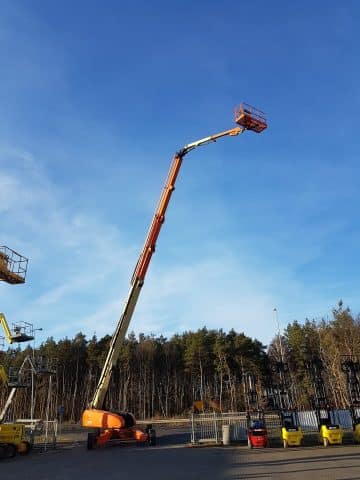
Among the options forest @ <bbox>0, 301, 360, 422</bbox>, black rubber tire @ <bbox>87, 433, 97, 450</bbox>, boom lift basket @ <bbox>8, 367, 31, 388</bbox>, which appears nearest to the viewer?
black rubber tire @ <bbox>87, 433, 97, 450</bbox>

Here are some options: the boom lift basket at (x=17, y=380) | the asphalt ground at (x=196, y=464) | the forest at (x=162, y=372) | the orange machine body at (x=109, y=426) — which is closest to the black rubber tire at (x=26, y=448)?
the asphalt ground at (x=196, y=464)

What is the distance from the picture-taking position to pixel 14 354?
70.9 metres

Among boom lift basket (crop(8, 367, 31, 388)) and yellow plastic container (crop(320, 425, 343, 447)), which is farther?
boom lift basket (crop(8, 367, 31, 388))

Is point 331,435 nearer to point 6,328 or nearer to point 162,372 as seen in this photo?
point 6,328

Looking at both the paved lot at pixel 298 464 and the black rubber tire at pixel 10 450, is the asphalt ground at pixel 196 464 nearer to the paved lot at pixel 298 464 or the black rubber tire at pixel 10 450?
the paved lot at pixel 298 464

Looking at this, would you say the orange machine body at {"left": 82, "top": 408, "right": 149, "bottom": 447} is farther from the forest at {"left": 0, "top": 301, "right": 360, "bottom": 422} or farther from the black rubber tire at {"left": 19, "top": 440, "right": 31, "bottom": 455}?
the forest at {"left": 0, "top": 301, "right": 360, "bottom": 422}

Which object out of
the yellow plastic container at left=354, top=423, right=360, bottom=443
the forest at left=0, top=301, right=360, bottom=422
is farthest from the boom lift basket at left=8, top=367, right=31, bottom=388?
the forest at left=0, top=301, right=360, bottom=422

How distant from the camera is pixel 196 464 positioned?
51.1 feet

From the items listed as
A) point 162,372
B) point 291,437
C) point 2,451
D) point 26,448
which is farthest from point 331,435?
point 162,372

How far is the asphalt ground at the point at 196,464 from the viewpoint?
12977 mm

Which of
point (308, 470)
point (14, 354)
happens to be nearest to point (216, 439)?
point (308, 470)

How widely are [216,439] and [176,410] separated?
146 ft

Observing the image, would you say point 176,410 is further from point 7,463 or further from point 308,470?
point 308,470

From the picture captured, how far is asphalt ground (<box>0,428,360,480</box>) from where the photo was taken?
42.6ft
